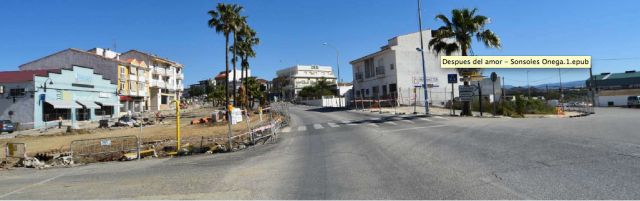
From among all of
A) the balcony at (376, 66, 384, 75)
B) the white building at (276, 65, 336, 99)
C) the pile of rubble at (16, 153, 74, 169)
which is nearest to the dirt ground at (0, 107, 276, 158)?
the pile of rubble at (16, 153, 74, 169)

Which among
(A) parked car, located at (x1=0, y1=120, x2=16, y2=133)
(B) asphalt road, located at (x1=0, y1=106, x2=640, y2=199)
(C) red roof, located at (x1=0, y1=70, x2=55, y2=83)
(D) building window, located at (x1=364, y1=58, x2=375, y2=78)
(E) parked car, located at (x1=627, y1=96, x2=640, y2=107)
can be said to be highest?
(D) building window, located at (x1=364, y1=58, x2=375, y2=78)

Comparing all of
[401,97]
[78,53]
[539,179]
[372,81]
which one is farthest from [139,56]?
[539,179]

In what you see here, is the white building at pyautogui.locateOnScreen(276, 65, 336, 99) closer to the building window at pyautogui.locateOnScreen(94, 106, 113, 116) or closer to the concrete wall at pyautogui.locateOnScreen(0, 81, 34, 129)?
the building window at pyautogui.locateOnScreen(94, 106, 113, 116)

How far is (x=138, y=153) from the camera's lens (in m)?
16.0

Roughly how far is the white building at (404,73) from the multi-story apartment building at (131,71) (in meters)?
34.4

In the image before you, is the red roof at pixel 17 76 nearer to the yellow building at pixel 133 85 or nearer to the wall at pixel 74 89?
the wall at pixel 74 89

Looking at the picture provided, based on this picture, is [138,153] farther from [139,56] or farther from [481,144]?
A: [139,56]

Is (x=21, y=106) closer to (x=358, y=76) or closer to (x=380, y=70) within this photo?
(x=380, y=70)

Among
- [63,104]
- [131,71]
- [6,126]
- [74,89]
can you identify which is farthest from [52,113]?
[131,71]

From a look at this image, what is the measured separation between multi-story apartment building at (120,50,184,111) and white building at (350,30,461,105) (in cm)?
3891

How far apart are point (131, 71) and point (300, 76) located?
77943 millimetres

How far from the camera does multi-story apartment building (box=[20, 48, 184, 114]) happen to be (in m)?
67.9

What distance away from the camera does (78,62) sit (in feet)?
224

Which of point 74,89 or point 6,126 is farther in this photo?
point 74,89
